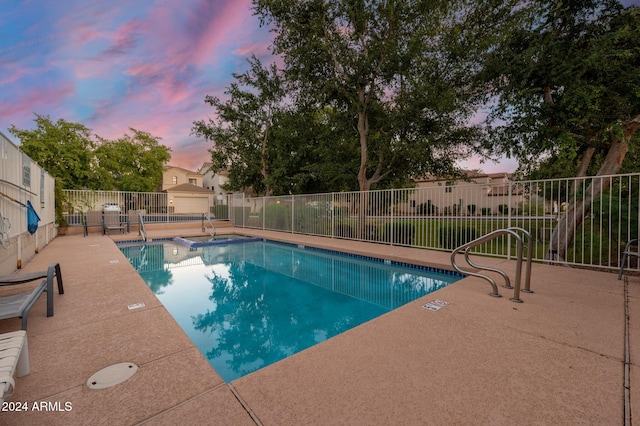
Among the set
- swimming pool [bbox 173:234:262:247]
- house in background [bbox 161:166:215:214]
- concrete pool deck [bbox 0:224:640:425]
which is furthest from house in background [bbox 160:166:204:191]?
concrete pool deck [bbox 0:224:640:425]

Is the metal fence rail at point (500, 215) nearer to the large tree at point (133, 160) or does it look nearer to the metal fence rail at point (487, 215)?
the metal fence rail at point (487, 215)

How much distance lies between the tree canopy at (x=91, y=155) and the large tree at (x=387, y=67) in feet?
65.3

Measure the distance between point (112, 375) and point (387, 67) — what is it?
11657 mm

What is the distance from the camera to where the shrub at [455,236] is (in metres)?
6.99

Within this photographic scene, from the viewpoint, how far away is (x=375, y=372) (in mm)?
1904

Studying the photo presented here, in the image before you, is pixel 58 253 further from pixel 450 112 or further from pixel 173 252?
pixel 450 112

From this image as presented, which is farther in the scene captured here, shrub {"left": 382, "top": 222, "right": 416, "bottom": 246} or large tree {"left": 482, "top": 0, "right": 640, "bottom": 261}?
shrub {"left": 382, "top": 222, "right": 416, "bottom": 246}

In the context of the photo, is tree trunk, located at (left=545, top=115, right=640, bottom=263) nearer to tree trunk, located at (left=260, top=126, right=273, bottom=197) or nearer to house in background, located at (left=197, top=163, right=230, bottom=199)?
tree trunk, located at (left=260, top=126, right=273, bottom=197)

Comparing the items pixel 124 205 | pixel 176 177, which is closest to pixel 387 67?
pixel 124 205

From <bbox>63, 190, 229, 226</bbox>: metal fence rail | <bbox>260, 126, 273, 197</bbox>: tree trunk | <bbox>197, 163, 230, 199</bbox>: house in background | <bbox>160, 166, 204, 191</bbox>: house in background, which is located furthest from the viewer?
<bbox>160, 166, 204, 191</bbox>: house in background

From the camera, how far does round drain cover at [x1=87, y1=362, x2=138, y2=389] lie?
1794 mm

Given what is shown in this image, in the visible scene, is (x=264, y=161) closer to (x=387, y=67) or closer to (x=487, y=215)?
(x=387, y=67)

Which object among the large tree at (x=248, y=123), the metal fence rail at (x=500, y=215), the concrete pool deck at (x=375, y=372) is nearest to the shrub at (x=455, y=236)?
the metal fence rail at (x=500, y=215)

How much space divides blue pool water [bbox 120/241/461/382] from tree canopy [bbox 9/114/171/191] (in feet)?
64.4
